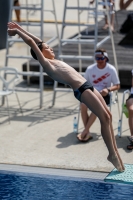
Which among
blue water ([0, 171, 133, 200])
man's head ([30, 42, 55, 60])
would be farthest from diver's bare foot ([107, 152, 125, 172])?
man's head ([30, 42, 55, 60])

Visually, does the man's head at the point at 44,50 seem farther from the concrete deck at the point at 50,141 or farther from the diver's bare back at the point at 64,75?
the concrete deck at the point at 50,141

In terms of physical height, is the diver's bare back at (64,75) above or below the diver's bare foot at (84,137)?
above

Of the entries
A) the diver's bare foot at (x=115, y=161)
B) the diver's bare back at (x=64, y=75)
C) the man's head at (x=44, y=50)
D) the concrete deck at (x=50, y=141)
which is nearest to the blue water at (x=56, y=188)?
the diver's bare foot at (x=115, y=161)

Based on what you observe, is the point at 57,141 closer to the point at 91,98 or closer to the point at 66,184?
the point at 66,184

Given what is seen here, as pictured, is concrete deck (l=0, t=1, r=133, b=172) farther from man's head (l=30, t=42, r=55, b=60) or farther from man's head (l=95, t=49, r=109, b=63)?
man's head (l=30, t=42, r=55, b=60)

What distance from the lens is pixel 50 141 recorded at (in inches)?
308

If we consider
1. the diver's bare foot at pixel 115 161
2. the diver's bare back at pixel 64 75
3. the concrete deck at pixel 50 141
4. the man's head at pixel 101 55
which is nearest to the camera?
the diver's bare back at pixel 64 75

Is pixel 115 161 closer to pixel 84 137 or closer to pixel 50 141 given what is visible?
pixel 84 137

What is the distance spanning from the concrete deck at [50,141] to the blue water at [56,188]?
429 mm

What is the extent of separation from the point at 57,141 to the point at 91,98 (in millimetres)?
2094

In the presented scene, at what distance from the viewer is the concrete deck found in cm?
705

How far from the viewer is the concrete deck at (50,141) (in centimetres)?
705

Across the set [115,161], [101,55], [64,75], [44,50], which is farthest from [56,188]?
[101,55]

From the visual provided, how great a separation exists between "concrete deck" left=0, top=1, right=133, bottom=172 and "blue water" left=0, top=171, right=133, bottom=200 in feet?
1.41
